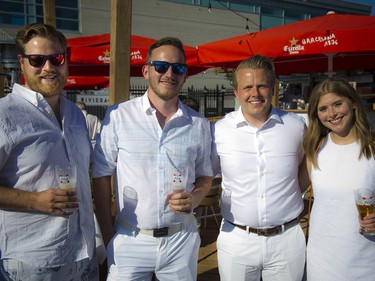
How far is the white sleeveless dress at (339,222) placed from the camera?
2023 millimetres

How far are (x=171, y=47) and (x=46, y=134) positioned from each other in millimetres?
936

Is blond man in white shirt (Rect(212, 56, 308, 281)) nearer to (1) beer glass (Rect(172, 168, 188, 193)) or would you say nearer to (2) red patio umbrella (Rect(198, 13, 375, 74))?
(1) beer glass (Rect(172, 168, 188, 193))

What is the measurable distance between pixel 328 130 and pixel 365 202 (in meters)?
0.60

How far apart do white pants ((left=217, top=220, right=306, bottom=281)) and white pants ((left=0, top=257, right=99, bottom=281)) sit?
917 millimetres

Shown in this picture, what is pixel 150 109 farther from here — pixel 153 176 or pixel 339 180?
pixel 339 180

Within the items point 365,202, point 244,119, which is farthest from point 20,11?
point 365,202

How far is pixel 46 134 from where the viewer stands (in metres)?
1.82

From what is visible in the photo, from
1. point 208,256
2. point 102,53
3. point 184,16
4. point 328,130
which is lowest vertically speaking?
point 208,256

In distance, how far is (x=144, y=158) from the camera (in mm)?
2088

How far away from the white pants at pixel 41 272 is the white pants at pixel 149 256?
0.17 meters

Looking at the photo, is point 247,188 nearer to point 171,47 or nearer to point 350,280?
point 350,280

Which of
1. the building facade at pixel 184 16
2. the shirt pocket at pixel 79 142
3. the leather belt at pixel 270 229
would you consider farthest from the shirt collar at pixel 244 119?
the building facade at pixel 184 16

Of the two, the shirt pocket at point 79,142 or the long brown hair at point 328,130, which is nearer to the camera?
the shirt pocket at point 79,142

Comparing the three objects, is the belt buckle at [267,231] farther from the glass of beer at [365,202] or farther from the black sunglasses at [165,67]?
the black sunglasses at [165,67]
